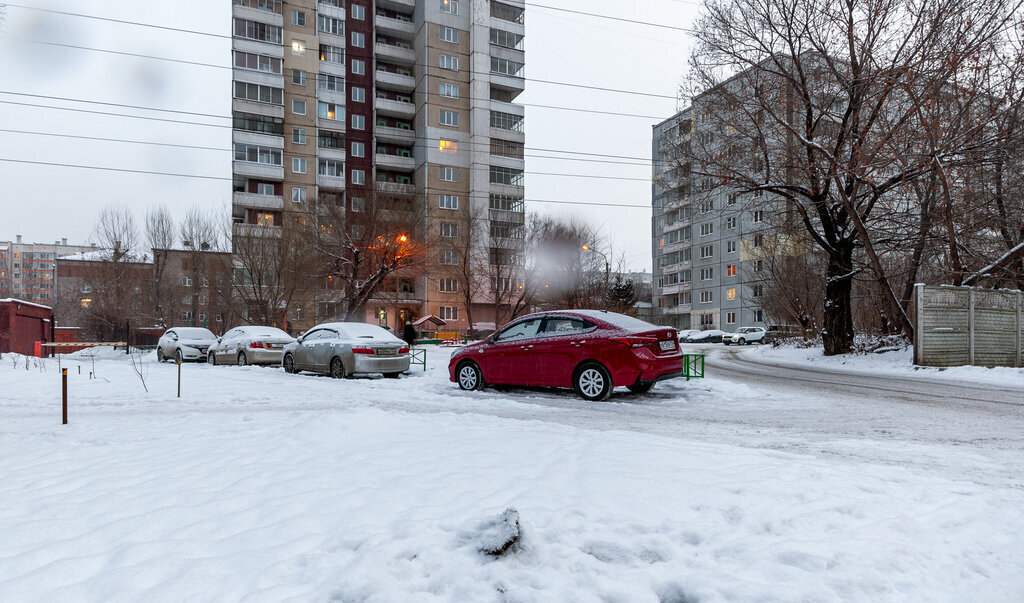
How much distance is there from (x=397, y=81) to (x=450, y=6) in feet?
29.6

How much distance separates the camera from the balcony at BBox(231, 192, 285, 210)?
52.2 meters

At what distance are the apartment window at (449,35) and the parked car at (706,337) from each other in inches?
1464

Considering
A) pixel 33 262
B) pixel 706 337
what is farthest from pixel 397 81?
pixel 33 262

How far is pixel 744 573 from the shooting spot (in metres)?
2.93

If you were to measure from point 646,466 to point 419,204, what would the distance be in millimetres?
35156

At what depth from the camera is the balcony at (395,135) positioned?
59656 millimetres

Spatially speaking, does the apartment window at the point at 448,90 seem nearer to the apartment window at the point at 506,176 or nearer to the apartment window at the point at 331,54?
the apartment window at the point at 506,176

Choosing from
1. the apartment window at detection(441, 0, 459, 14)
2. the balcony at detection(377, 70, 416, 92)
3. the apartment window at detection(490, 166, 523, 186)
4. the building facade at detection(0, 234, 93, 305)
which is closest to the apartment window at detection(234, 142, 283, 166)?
the balcony at detection(377, 70, 416, 92)

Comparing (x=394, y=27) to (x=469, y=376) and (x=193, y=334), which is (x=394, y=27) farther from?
(x=469, y=376)

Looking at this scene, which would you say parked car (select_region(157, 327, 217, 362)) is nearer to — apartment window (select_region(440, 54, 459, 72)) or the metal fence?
the metal fence

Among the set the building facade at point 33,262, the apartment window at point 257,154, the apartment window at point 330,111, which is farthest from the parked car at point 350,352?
the building facade at point 33,262

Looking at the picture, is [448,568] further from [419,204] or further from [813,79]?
[419,204]

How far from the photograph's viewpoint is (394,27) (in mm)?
61094

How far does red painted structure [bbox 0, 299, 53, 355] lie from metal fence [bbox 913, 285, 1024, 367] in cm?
3073
